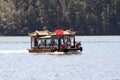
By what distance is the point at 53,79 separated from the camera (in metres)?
57.8

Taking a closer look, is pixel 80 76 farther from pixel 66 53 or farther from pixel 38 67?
pixel 66 53

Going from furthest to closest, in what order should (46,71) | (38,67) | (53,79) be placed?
1. (38,67)
2. (46,71)
3. (53,79)

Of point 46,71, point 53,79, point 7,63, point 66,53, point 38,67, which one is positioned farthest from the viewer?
point 66,53

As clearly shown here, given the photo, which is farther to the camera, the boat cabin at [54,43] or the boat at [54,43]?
the boat cabin at [54,43]

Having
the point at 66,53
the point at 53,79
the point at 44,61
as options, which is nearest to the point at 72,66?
the point at 44,61

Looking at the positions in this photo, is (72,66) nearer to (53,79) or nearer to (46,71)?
(46,71)

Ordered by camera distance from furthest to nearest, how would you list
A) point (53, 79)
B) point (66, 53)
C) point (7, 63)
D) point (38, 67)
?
point (66, 53) < point (7, 63) < point (38, 67) < point (53, 79)

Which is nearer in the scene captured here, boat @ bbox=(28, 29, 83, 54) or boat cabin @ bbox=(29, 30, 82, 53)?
boat @ bbox=(28, 29, 83, 54)

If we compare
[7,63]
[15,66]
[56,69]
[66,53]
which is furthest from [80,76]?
[66,53]

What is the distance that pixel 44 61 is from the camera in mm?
82312

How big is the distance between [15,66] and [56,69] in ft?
22.5

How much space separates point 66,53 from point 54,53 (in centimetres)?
188

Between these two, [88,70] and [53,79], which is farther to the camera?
[88,70]

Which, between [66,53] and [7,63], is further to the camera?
[66,53]
